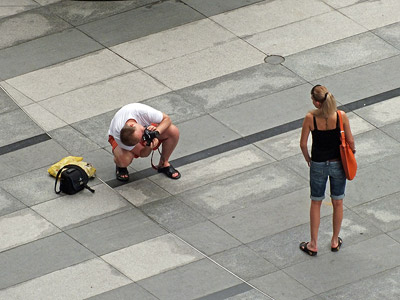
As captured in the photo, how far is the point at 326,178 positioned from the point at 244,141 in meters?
2.45

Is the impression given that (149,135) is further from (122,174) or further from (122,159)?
(122,174)

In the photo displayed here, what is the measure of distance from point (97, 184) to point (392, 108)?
385 centimetres

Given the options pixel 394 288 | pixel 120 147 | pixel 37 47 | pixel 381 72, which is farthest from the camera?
pixel 37 47

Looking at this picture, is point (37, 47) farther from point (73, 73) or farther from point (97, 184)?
point (97, 184)

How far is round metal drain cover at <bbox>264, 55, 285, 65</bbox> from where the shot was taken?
47.6 ft

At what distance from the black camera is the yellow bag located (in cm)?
89

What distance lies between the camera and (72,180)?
11859 mm

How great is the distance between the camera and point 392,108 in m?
13.2

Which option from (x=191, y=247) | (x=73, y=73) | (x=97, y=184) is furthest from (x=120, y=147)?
(x=73, y=73)

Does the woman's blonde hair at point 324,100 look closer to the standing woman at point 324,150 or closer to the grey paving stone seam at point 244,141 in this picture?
the standing woman at point 324,150

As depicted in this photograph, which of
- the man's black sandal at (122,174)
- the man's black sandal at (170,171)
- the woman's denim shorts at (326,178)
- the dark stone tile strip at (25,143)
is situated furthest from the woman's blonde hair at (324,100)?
the dark stone tile strip at (25,143)

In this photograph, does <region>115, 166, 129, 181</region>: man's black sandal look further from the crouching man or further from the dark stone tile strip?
the dark stone tile strip

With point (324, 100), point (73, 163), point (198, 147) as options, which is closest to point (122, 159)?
point (73, 163)

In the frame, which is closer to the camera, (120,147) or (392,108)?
(120,147)
